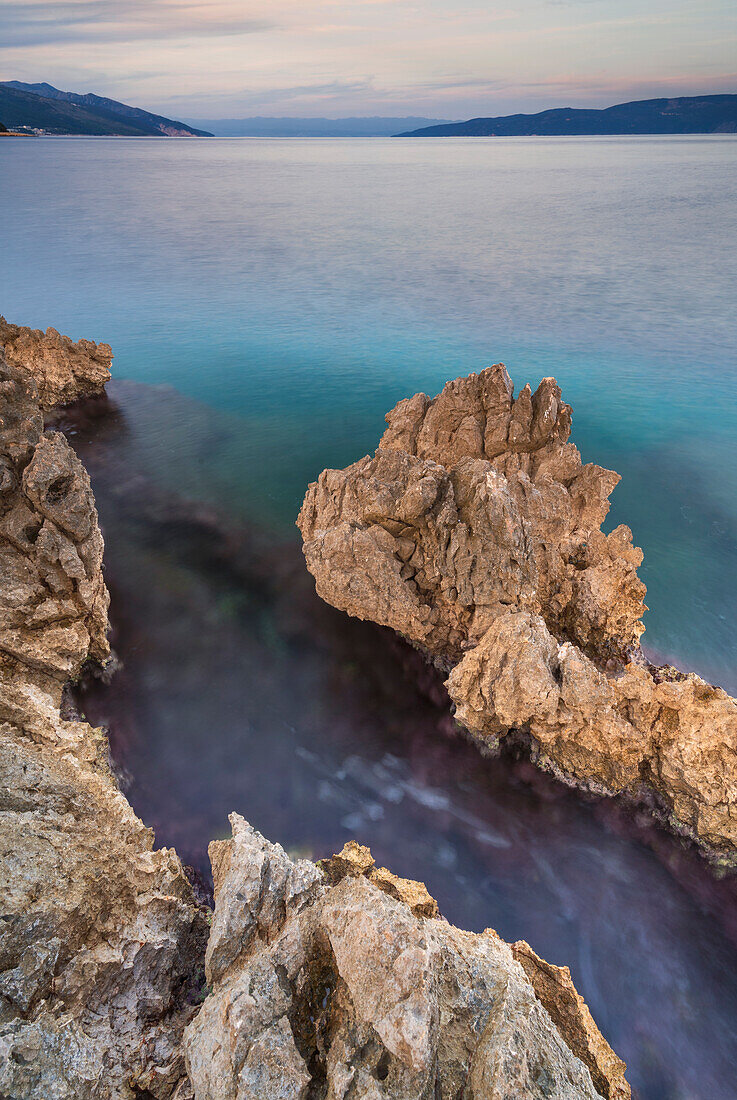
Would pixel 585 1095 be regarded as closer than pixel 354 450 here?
Yes

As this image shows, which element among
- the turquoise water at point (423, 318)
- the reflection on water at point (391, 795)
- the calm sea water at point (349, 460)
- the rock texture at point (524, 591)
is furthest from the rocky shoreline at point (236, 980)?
the turquoise water at point (423, 318)

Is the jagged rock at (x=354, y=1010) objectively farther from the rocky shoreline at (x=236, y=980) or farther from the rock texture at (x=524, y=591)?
the rock texture at (x=524, y=591)

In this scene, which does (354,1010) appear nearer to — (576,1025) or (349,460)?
(576,1025)

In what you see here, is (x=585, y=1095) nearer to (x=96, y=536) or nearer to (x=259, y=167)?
(x=96, y=536)

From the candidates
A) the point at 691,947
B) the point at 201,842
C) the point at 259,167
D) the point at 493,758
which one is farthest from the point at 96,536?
the point at 259,167

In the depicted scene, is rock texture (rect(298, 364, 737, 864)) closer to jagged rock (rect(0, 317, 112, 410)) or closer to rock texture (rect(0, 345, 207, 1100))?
rock texture (rect(0, 345, 207, 1100))

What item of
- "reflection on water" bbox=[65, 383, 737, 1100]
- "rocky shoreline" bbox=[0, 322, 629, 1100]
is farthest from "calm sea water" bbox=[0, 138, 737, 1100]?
"rocky shoreline" bbox=[0, 322, 629, 1100]

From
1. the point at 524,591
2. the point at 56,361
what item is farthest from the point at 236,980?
the point at 56,361
